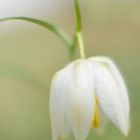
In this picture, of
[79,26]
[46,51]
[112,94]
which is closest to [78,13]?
[79,26]

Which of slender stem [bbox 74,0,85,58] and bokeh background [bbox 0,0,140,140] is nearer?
slender stem [bbox 74,0,85,58]

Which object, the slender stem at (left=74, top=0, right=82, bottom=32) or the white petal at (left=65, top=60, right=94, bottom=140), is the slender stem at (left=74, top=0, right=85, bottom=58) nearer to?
the slender stem at (left=74, top=0, right=82, bottom=32)

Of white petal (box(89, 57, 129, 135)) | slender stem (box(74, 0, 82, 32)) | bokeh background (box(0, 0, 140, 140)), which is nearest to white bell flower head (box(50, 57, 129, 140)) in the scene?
white petal (box(89, 57, 129, 135))

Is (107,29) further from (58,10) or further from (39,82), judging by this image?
(39,82)

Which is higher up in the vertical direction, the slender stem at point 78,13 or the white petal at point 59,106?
the slender stem at point 78,13

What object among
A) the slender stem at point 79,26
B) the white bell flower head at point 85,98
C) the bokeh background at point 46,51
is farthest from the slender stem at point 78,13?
the bokeh background at point 46,51

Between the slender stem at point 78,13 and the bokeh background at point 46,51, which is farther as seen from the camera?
the bokeh background at point 46,51

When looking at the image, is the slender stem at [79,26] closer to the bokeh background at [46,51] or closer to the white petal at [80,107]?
the white petal at [80,107]

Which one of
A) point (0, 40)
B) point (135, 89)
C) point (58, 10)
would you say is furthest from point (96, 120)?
point (58, 10)
